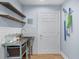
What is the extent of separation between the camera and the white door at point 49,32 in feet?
24.5

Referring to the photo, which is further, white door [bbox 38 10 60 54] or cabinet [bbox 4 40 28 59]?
white door [bbox 38 10 60 54]

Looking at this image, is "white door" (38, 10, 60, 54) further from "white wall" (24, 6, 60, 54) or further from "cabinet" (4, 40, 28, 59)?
"cabinet" (4, 40, 28, 59)

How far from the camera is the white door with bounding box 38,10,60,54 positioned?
747 cm

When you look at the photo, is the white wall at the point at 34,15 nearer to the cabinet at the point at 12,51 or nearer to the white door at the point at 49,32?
the white door at the point at 49,32

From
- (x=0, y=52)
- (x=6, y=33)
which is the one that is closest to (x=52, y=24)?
(x=6, y=33)

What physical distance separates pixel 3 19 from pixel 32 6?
3.60 metres

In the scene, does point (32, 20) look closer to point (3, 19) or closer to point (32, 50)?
point (32, 50)

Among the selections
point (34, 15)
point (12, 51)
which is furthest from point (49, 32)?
point (12, 51)

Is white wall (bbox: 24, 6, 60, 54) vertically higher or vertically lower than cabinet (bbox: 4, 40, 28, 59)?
higher

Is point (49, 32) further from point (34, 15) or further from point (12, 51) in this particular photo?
point (12, 51)

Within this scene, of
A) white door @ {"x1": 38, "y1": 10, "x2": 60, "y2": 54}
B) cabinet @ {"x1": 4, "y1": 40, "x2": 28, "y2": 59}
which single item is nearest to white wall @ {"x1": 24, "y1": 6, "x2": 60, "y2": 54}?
white door @ {"x1": 38, "y1": 10, "x2": 60, "y2": 54}

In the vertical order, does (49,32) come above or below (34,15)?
below

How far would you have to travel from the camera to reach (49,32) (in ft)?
24.6

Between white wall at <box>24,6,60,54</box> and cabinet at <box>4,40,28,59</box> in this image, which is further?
white wall at <box>24,6,60,54</box>
